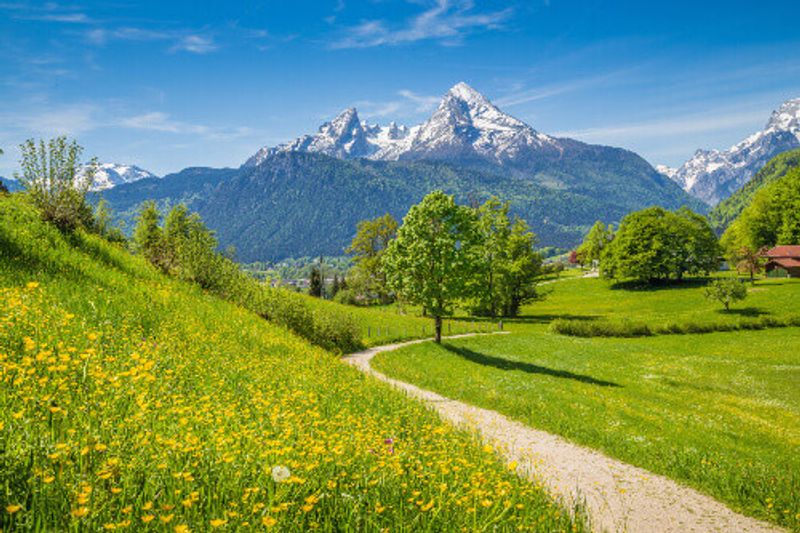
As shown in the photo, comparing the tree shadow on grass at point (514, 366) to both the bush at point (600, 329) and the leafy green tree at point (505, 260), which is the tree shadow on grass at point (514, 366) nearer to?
the bush at point (600, 329)

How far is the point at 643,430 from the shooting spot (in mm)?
19156

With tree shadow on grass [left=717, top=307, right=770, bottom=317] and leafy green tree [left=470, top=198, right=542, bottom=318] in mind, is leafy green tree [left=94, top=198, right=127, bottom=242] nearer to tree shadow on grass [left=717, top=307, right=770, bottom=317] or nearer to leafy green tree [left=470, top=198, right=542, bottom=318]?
leafy green tree [left=470, top=198, right=542, bottom=318]

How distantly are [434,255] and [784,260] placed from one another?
8250cm

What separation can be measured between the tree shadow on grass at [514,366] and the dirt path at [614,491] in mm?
16144

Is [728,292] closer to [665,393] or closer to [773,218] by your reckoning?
[665,393]

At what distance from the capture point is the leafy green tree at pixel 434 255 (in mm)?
38903

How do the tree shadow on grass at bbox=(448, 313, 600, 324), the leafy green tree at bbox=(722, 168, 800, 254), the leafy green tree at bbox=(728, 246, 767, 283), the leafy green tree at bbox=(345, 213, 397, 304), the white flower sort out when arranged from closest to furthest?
the white flower → the tree shadow on grass at bbox=(448, 313, 600, 324) → the leafy green tree at bbox=(728, 246, 767, 283) → the leafy green tree at bbox=(345, 213, 397, 304) → the leafy green tree at bbox=(722, 168, 800, 254)

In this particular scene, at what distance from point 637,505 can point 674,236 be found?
300ft

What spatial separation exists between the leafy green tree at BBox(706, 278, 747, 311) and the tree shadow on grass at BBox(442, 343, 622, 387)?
4166 cm

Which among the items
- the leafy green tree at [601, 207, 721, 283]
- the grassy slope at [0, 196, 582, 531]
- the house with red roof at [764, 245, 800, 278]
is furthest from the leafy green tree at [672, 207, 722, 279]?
the grassy slope at [0, 196, 582, 531]

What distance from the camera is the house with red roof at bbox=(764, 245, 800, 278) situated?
82812 mm

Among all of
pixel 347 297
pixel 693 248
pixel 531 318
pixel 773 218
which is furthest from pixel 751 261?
pixel 347 297

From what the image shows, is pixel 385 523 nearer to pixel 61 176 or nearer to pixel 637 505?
pixel 637 505

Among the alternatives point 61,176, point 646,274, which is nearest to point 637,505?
point 61,176
